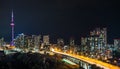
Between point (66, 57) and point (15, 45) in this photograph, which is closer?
point (66, 57)

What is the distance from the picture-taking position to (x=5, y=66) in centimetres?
2339

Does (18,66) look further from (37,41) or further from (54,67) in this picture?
(37,41)

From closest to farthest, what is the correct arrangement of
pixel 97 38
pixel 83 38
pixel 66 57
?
pixel 66 57 < pixel 97 38 < pixel 83 38

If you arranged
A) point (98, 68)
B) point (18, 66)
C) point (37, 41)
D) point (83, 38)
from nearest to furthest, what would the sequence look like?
point (98, 68)
point (18, 66)
point (83, 38)
point (37, 41)

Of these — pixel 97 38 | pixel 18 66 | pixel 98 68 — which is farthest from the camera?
pixel 97 38

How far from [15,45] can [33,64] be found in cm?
2970

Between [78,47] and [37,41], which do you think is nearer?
[78,47]

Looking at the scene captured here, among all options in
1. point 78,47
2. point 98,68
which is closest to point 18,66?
point 98,68

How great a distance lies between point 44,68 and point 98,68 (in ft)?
12.1

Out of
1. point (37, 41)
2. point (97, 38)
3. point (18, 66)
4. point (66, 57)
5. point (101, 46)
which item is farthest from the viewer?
point (37, 41)

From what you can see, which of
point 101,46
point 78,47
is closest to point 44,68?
point 101,46

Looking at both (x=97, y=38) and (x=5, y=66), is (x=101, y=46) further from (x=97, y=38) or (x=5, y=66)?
(x=5, y=66)

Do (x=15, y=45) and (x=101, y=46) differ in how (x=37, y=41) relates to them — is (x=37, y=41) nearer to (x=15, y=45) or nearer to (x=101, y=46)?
(x=15, y=45)

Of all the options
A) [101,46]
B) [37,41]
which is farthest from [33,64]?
[37,41]
